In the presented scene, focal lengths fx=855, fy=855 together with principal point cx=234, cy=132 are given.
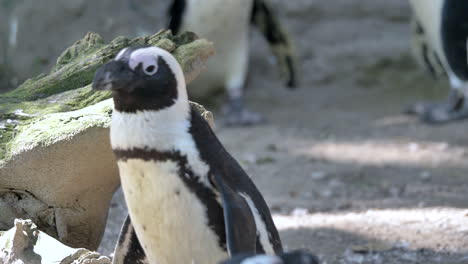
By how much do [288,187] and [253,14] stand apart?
259 cm

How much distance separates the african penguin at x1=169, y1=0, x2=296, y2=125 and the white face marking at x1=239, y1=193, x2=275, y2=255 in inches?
154

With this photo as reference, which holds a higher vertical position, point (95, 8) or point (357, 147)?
point (95, 8)

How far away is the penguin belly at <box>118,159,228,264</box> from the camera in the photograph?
2195 mm

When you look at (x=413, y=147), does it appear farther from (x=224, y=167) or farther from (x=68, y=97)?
(x=224, y=167)

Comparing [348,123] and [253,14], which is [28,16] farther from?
[348,123]

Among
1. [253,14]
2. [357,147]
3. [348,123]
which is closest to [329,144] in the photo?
[357,147]

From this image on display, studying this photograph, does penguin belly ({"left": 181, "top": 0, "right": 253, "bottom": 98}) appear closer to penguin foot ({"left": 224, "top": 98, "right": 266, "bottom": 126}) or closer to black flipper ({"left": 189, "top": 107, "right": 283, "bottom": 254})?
penguin foot ({"left": 224, "top": 98, "right": 266, "bottom": 126})

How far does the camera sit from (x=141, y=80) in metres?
2.14

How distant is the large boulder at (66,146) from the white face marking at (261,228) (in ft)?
1.78

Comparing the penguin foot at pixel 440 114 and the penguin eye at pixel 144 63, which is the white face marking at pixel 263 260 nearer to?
the penguin eye at pixel 144 63

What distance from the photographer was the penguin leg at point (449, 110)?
586 cm

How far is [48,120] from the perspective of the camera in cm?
270

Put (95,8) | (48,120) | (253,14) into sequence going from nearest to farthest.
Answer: (48,120), (95,8), (253,14)

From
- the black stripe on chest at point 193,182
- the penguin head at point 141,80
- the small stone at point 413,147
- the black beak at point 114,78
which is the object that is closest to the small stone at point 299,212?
the small stone at point 413,147
